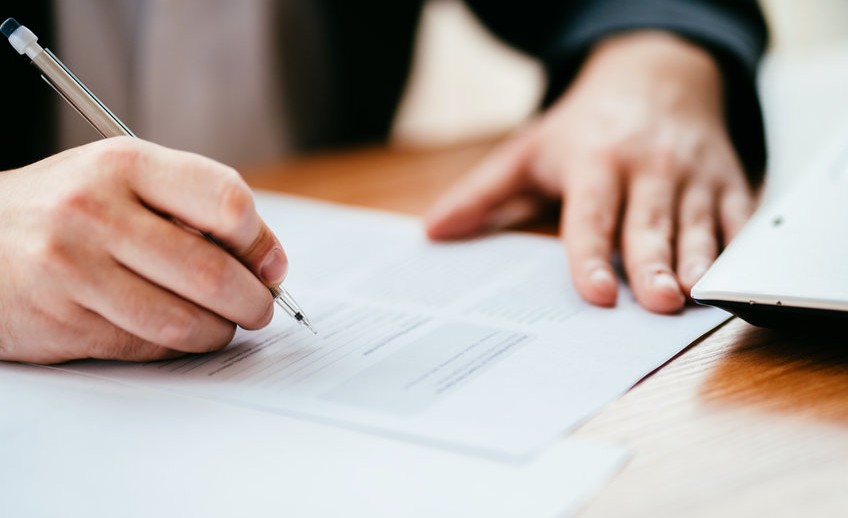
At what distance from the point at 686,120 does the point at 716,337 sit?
30cm

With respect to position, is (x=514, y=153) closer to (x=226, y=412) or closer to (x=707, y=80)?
(x=707, y=80)

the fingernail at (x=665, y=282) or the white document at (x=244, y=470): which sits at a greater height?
the white document at (x=244, y=470)

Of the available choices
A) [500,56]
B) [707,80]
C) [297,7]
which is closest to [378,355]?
[707,80]

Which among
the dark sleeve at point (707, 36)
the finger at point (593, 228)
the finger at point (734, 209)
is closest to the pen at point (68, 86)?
the finger at point (593, 228)

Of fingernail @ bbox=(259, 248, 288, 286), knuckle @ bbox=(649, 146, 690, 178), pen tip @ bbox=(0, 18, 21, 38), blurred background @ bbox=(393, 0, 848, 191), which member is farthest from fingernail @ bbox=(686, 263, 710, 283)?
blurred background @ bbox=(393, 0, 848, 191)

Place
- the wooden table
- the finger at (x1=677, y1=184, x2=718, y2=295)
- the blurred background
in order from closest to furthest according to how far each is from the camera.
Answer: the wooden table → the finger at (x1=677, y1=184, x2=718, y2=295) → the blurred background

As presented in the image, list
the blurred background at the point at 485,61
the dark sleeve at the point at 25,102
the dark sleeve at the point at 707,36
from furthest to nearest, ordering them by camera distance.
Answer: the blurred background at the point at 485,61 < the dark sleeve at the point at 25,102 < the dark sleeve at the point at 707,36

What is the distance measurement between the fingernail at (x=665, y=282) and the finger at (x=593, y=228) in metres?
0.02

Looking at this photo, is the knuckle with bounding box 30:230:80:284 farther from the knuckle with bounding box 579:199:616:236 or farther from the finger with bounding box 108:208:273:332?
the knuckle with bounding box 579:199:616:236

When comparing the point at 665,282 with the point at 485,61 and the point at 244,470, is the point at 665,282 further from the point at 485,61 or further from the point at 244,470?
the point at 485,61

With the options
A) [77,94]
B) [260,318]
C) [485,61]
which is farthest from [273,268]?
[485,61]

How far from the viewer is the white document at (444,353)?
34 centimetres

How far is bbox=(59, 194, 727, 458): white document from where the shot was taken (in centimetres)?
34

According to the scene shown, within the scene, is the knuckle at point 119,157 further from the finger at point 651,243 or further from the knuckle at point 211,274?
the finger at point 651,243
